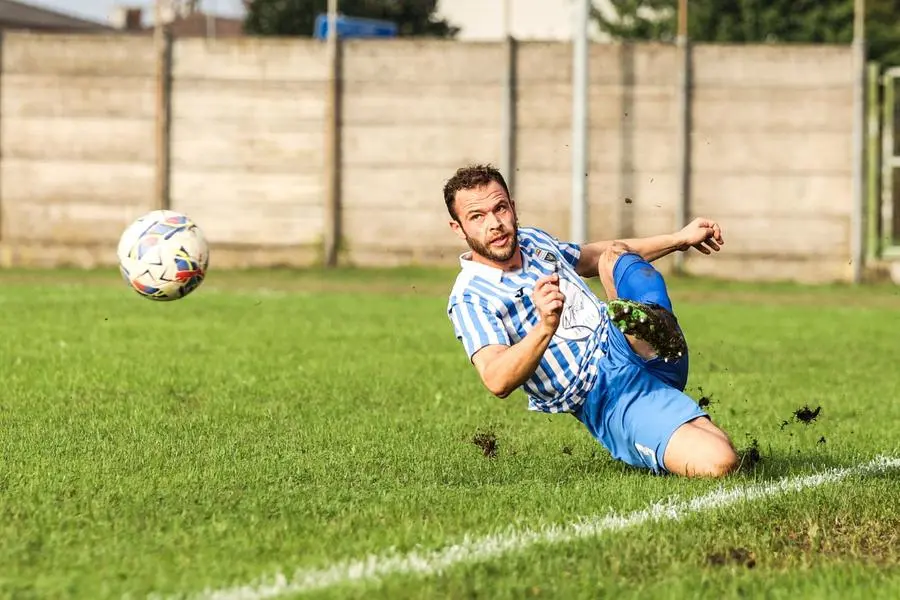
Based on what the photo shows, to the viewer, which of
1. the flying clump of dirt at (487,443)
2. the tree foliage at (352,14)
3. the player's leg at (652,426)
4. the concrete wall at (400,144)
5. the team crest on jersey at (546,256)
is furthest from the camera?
the tree foliage at (352,14)

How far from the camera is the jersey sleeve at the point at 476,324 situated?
644 centimetres

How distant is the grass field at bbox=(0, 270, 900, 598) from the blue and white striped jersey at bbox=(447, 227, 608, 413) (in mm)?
437

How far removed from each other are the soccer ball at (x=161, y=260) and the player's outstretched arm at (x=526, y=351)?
10.2 ft

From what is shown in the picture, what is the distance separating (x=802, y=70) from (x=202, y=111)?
926 centimetres

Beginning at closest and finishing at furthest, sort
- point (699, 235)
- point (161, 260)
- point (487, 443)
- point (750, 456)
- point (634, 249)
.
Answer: point (699, 235)
point (750, 456)
point (634, 249)
point (487, 443)
point (161, 260)

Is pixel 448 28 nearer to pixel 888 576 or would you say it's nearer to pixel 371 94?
pixel 371 94

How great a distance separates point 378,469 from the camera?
6.95 metres

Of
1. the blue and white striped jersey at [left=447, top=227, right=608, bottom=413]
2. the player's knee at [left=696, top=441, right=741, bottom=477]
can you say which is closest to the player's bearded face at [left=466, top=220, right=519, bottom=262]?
the blue and white striped jersey at [left=447, top=227, right=608, bottom=413]

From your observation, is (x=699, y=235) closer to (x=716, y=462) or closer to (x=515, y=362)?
(x=716, y=462)

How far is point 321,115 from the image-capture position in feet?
76.0

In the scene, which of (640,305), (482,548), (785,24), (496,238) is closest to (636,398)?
(640,305)

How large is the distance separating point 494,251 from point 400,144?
54.5 feet

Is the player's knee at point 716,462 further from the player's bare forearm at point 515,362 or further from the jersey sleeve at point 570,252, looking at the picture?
the jersey sleeve at point 570,252

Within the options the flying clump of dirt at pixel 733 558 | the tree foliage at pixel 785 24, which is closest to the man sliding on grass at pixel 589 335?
the flying clump of dirt at pixel 733 558
